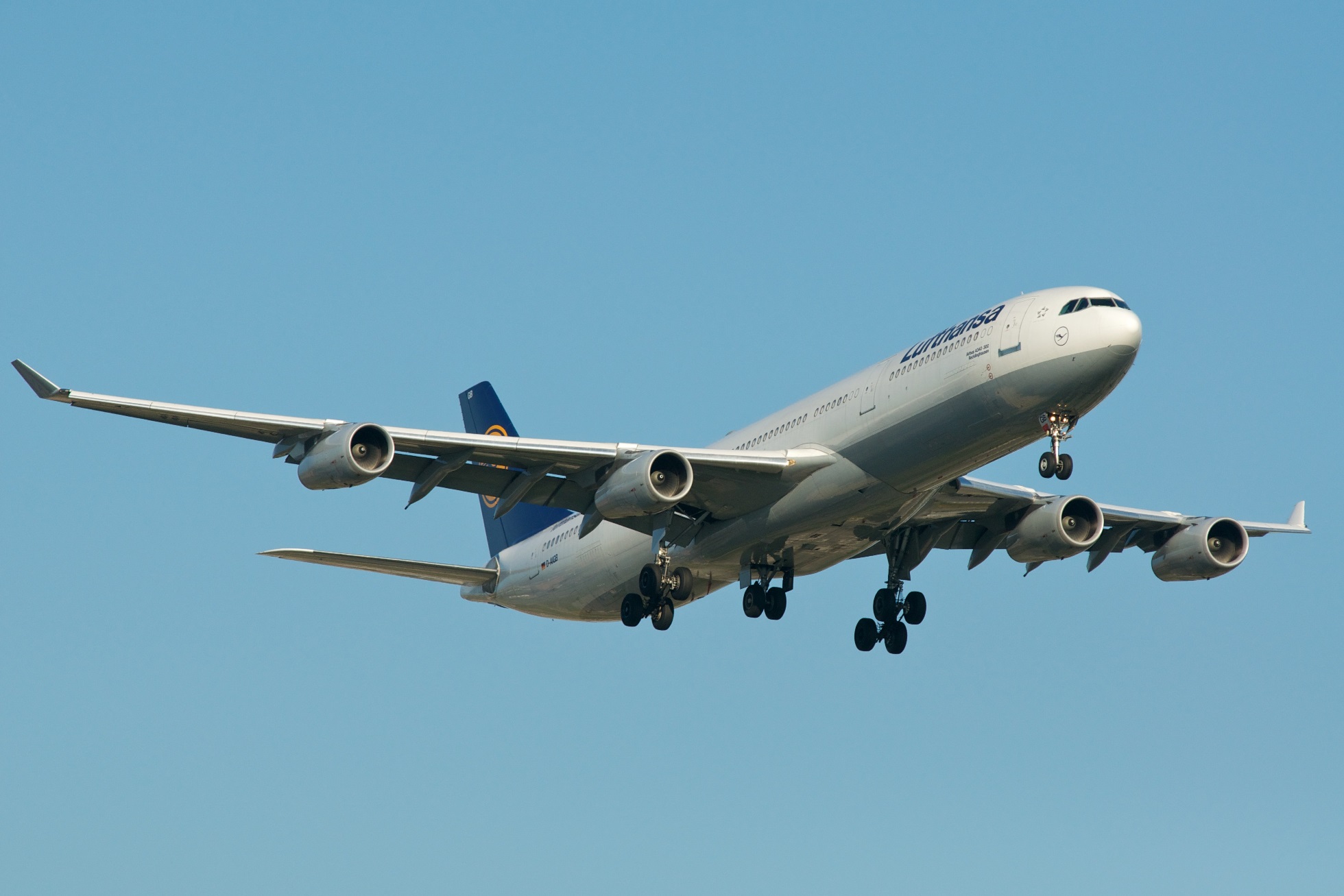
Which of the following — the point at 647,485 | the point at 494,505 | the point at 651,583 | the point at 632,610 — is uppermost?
the point at 494,505

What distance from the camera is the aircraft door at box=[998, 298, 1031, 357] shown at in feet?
112

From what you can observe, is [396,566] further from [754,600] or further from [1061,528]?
[1061,528]

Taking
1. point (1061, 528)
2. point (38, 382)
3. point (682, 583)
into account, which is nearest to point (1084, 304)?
point (1061, 528)

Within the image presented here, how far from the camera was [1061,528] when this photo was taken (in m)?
41.8

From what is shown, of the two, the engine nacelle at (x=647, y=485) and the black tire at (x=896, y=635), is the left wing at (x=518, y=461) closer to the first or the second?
the engine nacelle at (x=647, y=485)

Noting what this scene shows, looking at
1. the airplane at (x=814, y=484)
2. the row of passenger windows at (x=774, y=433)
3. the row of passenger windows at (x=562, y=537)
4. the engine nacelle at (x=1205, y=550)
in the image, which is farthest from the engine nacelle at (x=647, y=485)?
the engine nacelle at (x=1205, y=550)

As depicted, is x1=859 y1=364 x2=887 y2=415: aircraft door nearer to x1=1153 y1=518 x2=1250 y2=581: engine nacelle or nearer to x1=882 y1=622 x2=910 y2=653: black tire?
x1=882 y1=622 x2=910 y2=653: black tire

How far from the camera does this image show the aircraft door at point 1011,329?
3416cm

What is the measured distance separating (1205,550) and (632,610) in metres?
15.2

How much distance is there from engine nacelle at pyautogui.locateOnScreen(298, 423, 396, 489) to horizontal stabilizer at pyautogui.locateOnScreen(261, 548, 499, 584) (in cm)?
493

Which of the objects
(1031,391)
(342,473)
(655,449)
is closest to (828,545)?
(655,449)

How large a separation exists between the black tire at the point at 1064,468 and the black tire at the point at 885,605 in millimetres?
10068

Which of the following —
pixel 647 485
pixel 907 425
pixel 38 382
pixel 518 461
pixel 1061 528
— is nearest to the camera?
pixel 38 382

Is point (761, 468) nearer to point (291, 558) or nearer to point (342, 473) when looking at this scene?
point (342, 473)
